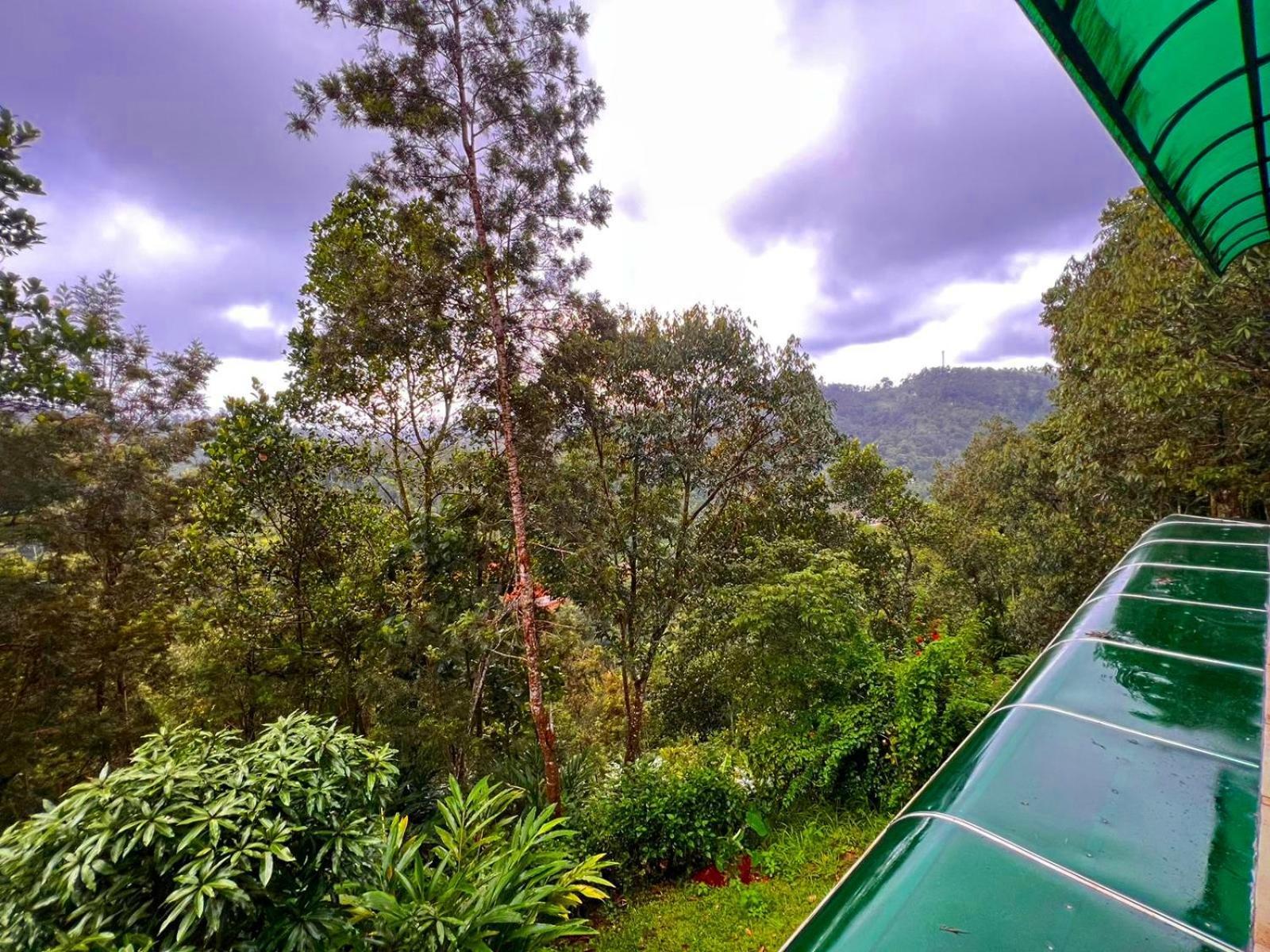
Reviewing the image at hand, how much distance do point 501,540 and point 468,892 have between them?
4.27 m

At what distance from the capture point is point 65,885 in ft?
6.31

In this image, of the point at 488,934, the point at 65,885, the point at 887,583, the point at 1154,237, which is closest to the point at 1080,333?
the point at 1154,237

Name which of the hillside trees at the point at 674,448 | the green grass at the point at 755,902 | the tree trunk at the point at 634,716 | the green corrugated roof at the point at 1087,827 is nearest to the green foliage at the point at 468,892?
the green grass at the point at 755,902

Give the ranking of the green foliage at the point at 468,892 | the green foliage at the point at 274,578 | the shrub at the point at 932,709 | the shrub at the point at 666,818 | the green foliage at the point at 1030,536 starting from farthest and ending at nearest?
1. the green foliage at the point at 1030,536
2. the green foliage at the point at 274,578
3. the shrub at the point at 666,818
4. the shrub at the point at 932,709
5. the green foliage at the point at 468,892

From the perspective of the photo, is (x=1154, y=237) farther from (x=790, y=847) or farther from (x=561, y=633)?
(x=561, y=633)

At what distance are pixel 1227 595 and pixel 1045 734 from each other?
213 cm

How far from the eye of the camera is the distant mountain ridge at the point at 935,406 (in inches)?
2946

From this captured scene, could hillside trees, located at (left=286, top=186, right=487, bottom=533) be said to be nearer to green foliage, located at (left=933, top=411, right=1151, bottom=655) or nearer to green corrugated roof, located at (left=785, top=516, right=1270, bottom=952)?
green corrugated roof, located at (left=785, top=516, right=1270, bottom=952)

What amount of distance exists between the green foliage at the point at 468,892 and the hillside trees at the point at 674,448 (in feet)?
10.9

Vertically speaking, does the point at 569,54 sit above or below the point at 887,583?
above

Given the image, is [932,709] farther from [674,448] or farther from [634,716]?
[634,716]

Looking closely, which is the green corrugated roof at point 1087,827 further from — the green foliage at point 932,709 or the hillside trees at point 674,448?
the hillside trees at point 674,448

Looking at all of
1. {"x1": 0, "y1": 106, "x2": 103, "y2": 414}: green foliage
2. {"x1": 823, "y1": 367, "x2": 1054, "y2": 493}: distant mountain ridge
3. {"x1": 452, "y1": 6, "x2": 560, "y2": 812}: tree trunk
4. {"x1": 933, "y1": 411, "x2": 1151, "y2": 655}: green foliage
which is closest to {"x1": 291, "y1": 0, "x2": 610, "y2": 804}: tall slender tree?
{"x1": 452, "y1": 6, "x2": 560, "y2": 812}: tree trunk

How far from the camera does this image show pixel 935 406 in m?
93.8
